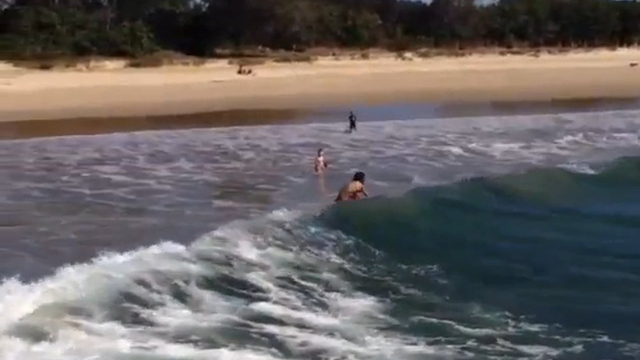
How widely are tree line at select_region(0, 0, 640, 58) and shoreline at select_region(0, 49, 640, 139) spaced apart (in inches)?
226

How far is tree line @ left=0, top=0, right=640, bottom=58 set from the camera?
4441cm

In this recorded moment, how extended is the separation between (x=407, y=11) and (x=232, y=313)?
59.5 metres

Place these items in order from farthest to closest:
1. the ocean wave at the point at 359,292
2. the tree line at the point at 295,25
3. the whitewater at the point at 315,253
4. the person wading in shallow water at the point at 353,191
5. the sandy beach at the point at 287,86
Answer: the tree line at the point at 295,25 < the sandy beach at the point at 287,86 < the person wading in shallow water at the point at 353,191 < the whitewater at the point at 315,253 < the ocean wave at the point at 359,292

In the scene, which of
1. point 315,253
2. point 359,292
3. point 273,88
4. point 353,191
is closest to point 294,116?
point 273,88

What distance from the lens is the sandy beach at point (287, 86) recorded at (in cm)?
2998

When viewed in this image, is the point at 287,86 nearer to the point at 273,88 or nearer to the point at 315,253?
the point at 273,88

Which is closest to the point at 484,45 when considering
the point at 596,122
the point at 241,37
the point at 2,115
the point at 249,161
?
the point at 241,37

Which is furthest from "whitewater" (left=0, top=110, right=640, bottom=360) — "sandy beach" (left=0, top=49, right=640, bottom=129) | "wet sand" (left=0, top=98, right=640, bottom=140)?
"sandy beach" (left=0, top=49, right=640, bottom=129)

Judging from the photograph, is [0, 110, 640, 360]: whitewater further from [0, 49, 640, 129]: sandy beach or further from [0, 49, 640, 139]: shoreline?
[0, 49, 640, 129]: sandy beach

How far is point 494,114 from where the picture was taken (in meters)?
28.8

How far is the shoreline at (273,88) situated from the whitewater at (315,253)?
7.09m

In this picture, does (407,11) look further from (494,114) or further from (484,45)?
(494,114)

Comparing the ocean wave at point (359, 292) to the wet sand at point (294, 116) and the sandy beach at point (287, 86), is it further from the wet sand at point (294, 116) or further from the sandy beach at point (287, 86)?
the sandy beach at point (287, 86)

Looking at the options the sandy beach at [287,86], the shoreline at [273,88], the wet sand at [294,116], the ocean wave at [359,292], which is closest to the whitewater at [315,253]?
the ocean wave at [359,292]
